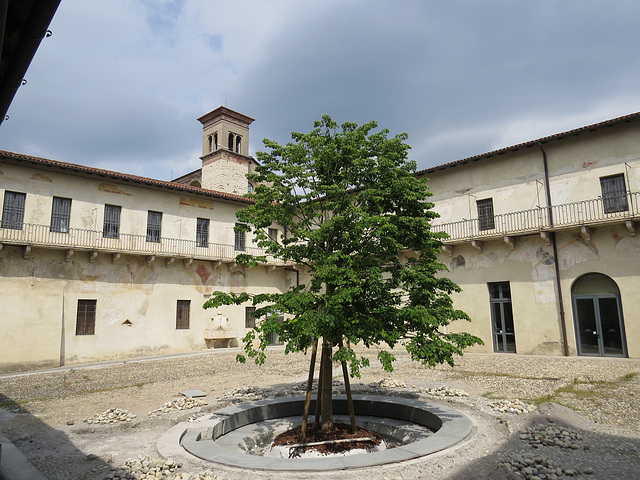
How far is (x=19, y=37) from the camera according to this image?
263 centimetres

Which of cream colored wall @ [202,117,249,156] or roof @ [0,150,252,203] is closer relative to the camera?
roof @ [0,150,252,203]

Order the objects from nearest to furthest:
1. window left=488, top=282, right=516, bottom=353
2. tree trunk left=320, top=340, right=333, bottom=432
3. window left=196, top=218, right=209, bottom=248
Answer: tree trunk left=320, top=340, right=333, bottom=432 → window left=488, top=282, right=516, bottom=353 → window left=196, top=218, right=209, bottom=248

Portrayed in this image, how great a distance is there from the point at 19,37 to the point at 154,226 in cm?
2054

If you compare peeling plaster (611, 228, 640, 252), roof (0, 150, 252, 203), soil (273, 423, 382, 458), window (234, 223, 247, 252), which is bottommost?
soil (273, 423, 382, 458)

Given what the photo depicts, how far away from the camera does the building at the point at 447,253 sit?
16125 mm

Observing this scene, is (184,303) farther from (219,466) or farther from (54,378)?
(219,466)

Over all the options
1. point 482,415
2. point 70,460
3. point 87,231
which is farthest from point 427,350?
point 87,231

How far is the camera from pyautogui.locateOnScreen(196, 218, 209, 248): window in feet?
77.9

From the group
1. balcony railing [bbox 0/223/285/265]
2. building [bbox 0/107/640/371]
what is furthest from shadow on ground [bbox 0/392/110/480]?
balcony railing [bbox 0/223/285/265]

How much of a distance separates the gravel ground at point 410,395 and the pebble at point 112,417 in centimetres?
3

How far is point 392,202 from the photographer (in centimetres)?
746

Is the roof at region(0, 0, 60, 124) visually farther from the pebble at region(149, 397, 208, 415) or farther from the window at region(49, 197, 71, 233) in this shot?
the window at region(49, 197, 71, 233)

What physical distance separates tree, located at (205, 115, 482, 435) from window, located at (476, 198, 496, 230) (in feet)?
44.1

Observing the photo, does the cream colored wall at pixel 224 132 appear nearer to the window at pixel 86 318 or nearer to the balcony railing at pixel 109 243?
the balcony railing at pixel 109 243
